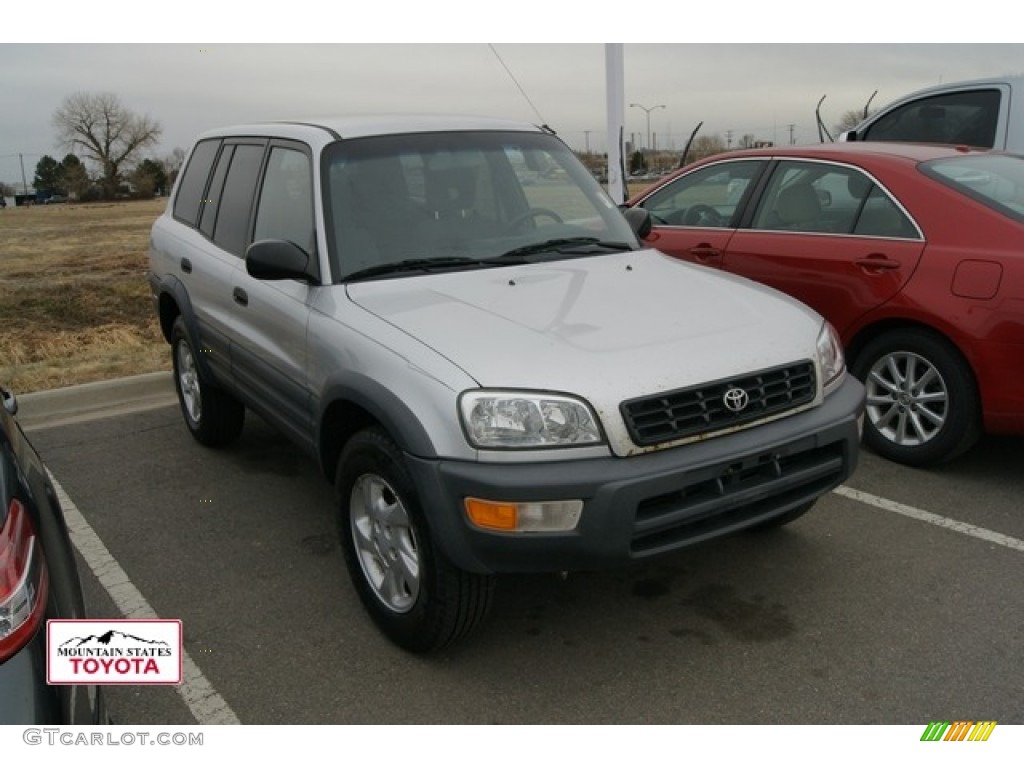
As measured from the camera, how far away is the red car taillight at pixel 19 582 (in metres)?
1.96

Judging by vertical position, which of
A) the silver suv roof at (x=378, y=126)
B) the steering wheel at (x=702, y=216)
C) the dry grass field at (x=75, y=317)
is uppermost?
the silver suv roof at (x=378, y=126)

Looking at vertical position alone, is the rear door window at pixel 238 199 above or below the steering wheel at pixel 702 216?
above

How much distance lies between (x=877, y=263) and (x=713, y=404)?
235 cm

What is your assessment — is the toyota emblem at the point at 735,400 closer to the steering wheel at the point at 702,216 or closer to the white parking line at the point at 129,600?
the white parking line at the point at 129,600

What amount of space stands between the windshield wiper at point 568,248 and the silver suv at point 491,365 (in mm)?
10

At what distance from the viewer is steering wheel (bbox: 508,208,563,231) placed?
161 inches

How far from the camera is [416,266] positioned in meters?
3.71

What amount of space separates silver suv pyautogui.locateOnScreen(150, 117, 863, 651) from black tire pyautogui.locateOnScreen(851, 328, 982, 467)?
1315 millimetres

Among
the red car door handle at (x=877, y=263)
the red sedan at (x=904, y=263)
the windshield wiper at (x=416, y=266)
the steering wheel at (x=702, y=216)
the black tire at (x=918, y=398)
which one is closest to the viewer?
the windshield wiper at (x=416, y=266)

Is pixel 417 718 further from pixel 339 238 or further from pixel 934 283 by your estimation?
pixel 934 283

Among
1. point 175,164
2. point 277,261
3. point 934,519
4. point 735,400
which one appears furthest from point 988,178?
point 175,164

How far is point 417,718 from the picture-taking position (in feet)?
9.50

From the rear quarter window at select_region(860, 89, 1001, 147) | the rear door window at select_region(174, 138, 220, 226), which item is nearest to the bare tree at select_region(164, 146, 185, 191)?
the rear door window at select_region(174, 138, 220, 226)

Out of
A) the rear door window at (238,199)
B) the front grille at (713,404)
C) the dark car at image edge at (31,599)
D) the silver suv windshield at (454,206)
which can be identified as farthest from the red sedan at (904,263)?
the dark car at image edge at (31,599)
